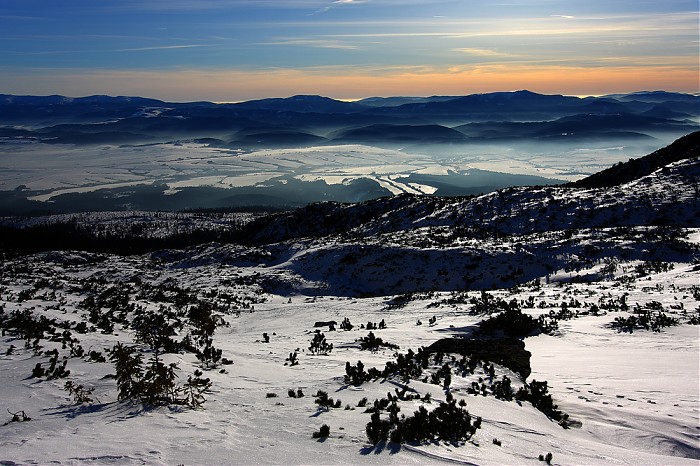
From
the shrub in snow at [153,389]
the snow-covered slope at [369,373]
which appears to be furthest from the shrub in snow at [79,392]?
the shrub in snow at [153,389]

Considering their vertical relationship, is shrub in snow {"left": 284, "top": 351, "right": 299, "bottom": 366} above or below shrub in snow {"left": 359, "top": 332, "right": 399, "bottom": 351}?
above

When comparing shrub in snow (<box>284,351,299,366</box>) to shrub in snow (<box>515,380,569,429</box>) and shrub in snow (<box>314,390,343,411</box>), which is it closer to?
shrub in snow (<box>314,390,343,411</box>)

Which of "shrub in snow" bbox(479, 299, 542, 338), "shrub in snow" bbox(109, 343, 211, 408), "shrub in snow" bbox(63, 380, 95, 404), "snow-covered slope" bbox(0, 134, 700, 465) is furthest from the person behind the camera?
"shrub in snow" bbox(479, 299, 542, 338)

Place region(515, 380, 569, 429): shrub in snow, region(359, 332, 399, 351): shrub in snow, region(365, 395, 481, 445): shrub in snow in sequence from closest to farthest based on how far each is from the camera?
region(365, 395, 481, 445): shrub in snow < region(515, 380, 569, 429): shrub in snow < region(359, 332, 399, 351): shrub in snow

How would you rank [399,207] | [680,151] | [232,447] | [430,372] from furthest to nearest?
[399,207]
[680,151]
[430,372]
[232,447]

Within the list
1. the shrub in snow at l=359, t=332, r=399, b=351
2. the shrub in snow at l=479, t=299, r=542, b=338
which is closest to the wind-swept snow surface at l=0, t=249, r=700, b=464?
the shrub in snow at l=359, t=332, r=399, b=351

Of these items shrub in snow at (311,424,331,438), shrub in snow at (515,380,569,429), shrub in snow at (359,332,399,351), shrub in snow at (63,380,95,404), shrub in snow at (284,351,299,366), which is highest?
shrub in snow at (311,424,331,438)

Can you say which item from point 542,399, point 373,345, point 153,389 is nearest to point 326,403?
point 153,389

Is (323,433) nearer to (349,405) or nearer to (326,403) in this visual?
(326,403)

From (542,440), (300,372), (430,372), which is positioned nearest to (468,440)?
(542,440)

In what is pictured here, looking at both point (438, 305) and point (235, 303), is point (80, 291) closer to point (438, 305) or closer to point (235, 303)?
point (235, 303)

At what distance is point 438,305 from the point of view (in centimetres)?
2511

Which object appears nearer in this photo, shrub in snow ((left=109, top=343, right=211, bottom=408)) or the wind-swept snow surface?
the wind-swept snow surface

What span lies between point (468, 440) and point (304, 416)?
2.89 m
